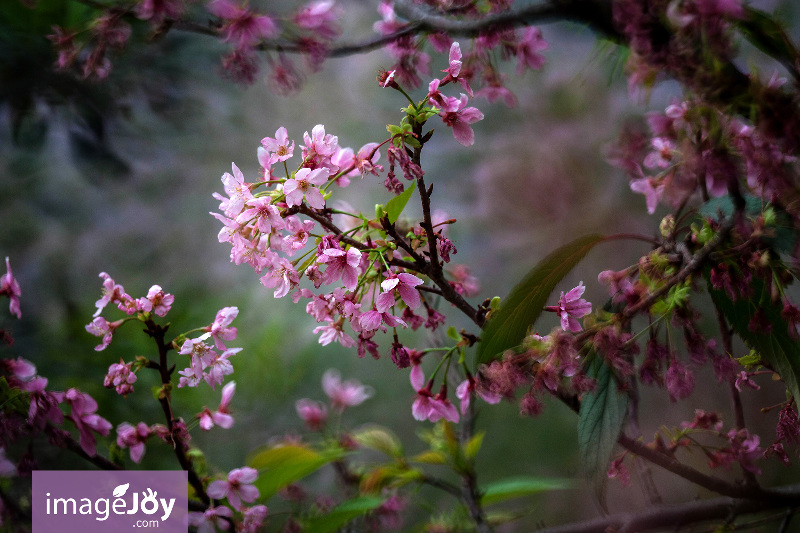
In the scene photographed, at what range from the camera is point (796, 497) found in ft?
1.48

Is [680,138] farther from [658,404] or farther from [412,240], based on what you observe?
[658,404]

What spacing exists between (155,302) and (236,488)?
15 centimetres

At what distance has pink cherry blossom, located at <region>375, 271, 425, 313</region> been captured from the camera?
310 mm

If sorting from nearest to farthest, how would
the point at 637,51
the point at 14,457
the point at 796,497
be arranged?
the point at 637,51 < the point at 796,497 < the point at 14,457

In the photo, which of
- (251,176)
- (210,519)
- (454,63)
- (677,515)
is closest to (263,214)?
(454,63)

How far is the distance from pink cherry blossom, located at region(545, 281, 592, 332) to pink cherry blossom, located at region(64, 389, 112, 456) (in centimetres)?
32

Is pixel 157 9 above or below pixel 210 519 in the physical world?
above

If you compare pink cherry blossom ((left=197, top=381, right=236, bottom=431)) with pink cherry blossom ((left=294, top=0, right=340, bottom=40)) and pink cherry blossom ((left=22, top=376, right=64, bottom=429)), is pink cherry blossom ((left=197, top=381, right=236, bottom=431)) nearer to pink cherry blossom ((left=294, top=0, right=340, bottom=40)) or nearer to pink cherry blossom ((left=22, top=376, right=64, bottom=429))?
pink cherry blossom ((left=22, top=376, right=64, bottom=429))

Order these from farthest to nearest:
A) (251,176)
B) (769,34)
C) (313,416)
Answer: (251,176) < (313,416) < (769,34)

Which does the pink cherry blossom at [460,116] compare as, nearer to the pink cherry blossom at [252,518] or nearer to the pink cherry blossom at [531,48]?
the pink cherry blossom at [531,48]

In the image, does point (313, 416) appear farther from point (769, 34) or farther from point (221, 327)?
point (769, 34)

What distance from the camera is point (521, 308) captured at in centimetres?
35

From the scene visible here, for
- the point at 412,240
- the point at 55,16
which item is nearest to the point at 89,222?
the point at 55,16

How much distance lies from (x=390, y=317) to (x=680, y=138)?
172mm
